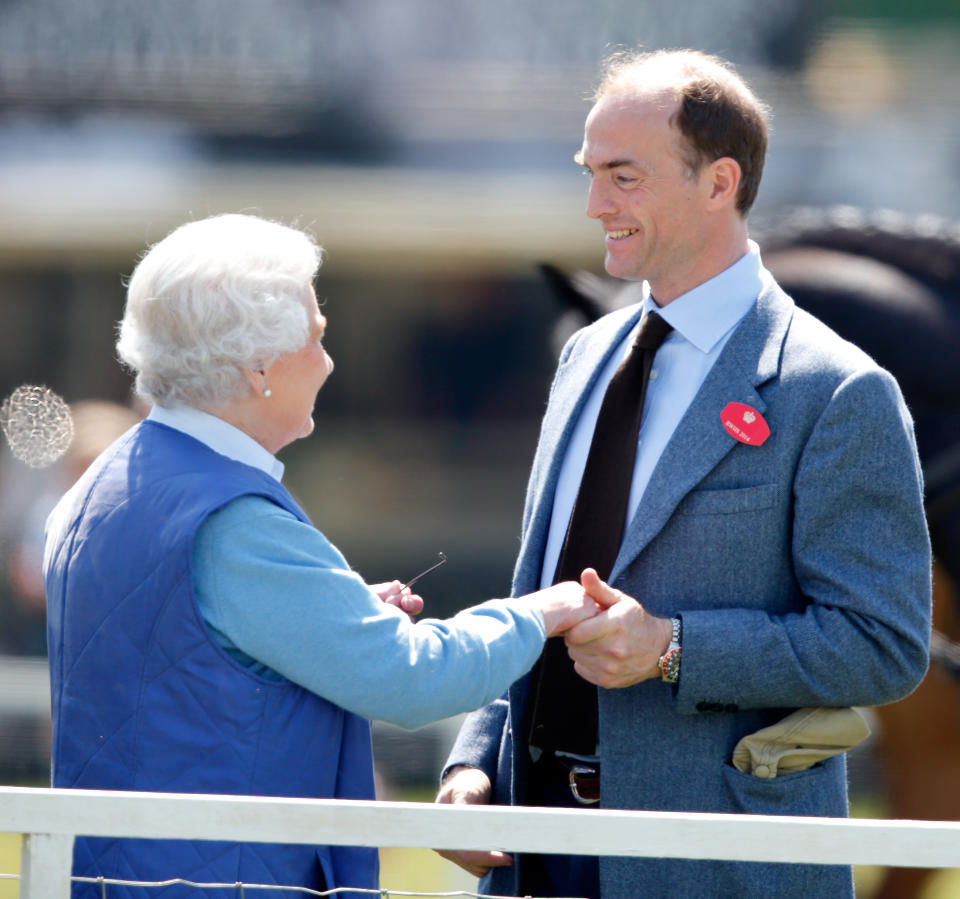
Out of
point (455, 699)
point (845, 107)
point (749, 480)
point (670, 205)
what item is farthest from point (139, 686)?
Result: point (845, 107)

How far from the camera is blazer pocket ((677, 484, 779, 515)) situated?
63.5 inches

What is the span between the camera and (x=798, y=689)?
1.59 metres

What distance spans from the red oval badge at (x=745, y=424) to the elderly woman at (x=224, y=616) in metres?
0.36

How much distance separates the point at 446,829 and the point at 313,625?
0.26m

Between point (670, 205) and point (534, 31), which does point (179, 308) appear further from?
point (534, 31)

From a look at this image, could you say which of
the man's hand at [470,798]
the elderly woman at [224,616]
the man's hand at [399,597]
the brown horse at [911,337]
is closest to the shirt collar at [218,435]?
the elderly woman at [224,616]

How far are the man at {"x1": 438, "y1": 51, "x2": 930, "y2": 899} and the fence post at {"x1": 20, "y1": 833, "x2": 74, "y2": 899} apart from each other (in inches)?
25.1

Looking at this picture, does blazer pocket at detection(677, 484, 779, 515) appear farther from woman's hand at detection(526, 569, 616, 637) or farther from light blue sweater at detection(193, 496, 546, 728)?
light blue sweater at detection(193, 496, 546, 728)

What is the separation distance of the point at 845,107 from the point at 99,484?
2.44m

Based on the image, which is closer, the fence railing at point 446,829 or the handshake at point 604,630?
the fence railing at point 446,829

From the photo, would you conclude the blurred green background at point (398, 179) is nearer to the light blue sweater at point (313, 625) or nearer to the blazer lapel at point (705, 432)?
the blazer lapel at point (705, 432)

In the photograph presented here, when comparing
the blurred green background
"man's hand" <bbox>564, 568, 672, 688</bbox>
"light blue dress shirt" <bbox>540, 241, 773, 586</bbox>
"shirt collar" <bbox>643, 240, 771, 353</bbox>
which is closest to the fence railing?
"man's hand" <bbox>564, 568, 672, 688</bbox>

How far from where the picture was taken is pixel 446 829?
4.04ft

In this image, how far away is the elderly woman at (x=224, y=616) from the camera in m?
1.35
